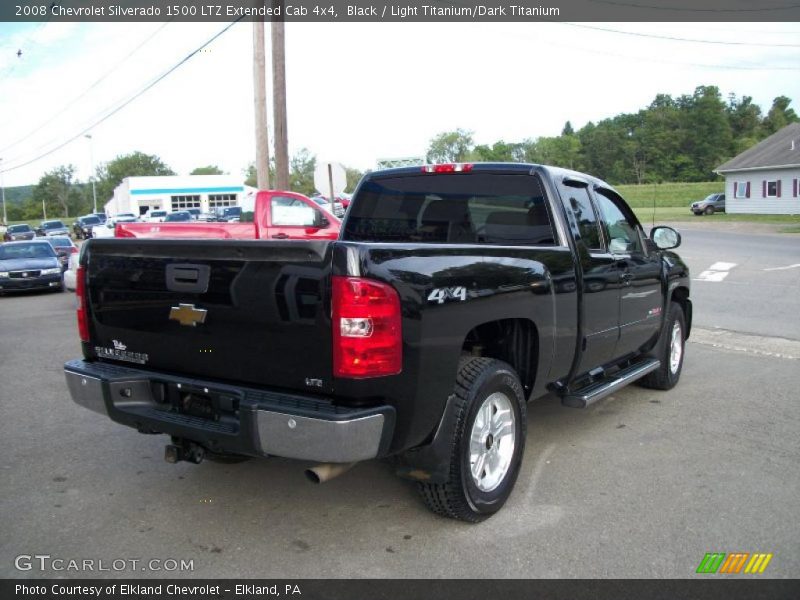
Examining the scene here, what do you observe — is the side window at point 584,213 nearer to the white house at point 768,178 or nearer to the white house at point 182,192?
the white house at point 768,178

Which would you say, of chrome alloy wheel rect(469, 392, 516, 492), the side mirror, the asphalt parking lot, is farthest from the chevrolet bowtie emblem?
the side mirror

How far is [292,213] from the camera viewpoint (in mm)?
13406

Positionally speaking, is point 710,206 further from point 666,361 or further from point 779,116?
point 779,116

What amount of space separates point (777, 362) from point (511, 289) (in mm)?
5139

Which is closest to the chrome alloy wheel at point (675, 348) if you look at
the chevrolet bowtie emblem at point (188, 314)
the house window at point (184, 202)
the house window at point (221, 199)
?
the chevrolet bowtie emblem at point (188, 314)

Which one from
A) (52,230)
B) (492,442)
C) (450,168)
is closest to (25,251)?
(450,168)

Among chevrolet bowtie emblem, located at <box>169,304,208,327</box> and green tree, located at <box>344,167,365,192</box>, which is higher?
green tree, located at <box>344,167,365,192</box>

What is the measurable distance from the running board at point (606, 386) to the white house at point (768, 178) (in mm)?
43946

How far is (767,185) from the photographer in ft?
152

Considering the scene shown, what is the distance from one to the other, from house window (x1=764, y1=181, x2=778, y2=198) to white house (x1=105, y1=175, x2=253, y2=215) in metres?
49.1

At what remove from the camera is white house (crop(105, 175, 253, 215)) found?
74625 millimetres

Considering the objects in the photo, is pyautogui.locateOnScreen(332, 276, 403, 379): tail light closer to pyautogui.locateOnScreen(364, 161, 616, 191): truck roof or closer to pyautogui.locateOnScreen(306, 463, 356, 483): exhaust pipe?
pyautogui.locateOnScreen(306, 463, 356, 483): exhaust pipe

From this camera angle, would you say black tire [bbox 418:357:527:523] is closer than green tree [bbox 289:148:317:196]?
Yes

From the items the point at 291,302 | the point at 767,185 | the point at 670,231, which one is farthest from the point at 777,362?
the point at 767,185
